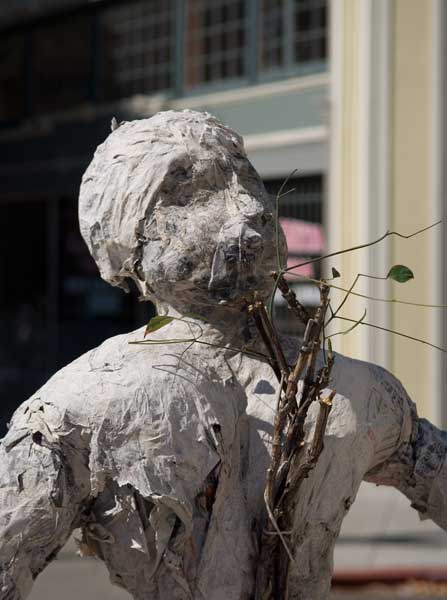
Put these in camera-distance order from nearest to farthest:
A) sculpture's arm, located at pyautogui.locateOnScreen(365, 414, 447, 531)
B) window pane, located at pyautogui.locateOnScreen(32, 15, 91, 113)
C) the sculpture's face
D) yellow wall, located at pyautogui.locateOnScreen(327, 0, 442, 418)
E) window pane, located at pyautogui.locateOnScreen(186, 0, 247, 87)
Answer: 1. the sculpture's face
2. sculpture's arm, located at pyautogui.locateOnScreen(365, 414, 447, 531)
3. yellow wall, located at pyautogui.locateOnScreen(327, 0, 442, 418)
4. window pane, located at pyautogui.locateOnScreen(186, 0, 247, 87)
5. window pane, located at pyautogui.locateOnScreen(32, 15, 91, 113)

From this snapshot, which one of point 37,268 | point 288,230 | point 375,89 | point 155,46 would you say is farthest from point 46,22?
point 375,89

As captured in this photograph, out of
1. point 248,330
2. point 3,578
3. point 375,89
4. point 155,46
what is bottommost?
point 3,578

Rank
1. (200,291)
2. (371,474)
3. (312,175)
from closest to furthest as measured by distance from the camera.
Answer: (200,291) < (371,474) < (312,175)

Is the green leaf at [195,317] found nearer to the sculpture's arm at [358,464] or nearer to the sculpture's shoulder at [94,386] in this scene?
the sculpture's shoulder at [94,386]

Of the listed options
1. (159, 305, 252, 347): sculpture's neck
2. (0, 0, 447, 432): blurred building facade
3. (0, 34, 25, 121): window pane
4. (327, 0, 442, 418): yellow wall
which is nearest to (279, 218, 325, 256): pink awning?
(0, 0, 447, 432): blurred building facade

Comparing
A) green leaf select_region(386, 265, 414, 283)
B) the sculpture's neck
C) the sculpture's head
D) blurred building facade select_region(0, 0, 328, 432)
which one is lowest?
the sculpture's neck

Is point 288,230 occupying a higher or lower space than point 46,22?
lower

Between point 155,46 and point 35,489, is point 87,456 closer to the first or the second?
point 35,489

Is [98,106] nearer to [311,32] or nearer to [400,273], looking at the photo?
[311,32]

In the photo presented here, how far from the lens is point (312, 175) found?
10.0 meters

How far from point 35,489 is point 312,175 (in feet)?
28.8

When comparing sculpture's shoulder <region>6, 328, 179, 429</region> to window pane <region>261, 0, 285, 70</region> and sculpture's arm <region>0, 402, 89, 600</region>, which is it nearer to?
sculpture's arm <region>0, 402, 89, 600</region>

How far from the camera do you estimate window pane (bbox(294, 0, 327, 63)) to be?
1024 centimetres

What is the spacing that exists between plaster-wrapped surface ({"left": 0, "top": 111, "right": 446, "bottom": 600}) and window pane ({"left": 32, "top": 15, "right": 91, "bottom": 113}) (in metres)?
11.2
